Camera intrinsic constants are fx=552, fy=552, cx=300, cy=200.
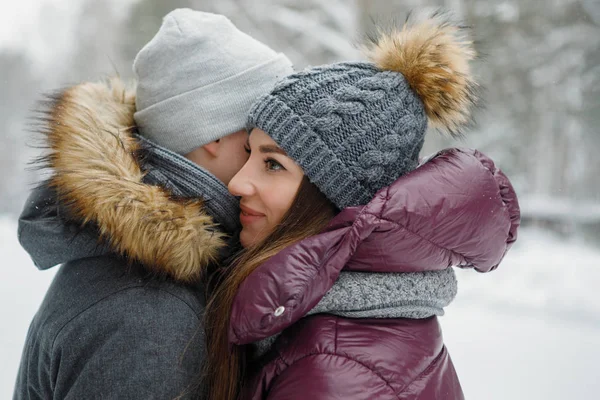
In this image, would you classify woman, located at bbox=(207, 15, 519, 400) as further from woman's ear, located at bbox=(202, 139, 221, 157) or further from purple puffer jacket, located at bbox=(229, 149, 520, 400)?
woman's ear, located at bbox=(202, 139, 221, 157)

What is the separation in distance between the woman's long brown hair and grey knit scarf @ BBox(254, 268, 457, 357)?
89mm

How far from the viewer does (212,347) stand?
53.9 inches

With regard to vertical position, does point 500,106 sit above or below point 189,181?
below

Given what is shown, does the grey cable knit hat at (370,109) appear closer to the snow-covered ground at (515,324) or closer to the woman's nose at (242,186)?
the woman's nose at (242,186)

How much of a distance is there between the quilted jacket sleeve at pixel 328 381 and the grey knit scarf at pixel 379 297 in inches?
5.0

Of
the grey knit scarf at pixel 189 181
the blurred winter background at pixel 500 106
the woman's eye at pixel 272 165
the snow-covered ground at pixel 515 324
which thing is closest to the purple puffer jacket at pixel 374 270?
the woman's eye at pixel 272 165

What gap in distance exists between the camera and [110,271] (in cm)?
140

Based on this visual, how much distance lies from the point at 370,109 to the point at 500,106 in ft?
26.1

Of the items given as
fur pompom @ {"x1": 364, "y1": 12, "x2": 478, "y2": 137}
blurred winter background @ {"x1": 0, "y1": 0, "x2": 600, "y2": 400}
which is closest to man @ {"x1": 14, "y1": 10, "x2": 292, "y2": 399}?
fur pompom @ {"x1": 364, "y1": 12, "x2": 478, "y2": 137}

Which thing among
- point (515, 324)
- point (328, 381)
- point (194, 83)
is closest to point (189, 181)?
point (194, 83)

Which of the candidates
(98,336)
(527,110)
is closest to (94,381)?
(98,336)

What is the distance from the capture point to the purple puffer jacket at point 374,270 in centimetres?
117

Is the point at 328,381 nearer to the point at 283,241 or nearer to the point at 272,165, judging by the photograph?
the point at 283,241

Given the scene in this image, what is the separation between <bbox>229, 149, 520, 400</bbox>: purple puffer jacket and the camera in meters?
1.17
